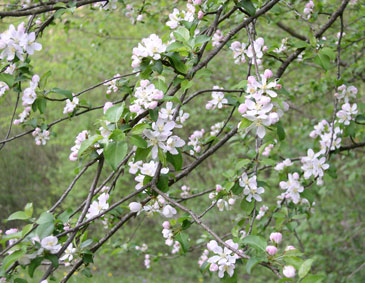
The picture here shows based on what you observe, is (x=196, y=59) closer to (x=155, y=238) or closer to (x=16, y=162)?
(x=16, y=162)

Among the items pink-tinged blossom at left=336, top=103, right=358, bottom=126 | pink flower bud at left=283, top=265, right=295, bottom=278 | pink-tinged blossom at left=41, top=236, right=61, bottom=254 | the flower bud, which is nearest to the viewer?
pink flower bud at left=283, top=265, right=295, bottom=278

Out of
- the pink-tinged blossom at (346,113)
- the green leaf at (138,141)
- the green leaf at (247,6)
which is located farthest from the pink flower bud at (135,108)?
the pink-tinged blossom at (346,113)

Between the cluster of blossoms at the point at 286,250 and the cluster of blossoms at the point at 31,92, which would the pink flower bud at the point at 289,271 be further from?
the cluster of blossoms at the point at 31,92

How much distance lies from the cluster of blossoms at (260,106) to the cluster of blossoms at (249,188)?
0.50m

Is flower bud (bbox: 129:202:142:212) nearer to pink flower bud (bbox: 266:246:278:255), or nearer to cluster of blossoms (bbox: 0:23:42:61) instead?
pink flower bud (bbox: 266:246:278:255)

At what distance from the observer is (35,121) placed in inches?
83.0

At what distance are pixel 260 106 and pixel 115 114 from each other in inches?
16.6

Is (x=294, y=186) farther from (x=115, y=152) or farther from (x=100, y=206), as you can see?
(x=115, y=152)

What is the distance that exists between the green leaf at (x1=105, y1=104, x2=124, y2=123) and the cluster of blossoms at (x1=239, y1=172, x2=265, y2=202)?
69 cm

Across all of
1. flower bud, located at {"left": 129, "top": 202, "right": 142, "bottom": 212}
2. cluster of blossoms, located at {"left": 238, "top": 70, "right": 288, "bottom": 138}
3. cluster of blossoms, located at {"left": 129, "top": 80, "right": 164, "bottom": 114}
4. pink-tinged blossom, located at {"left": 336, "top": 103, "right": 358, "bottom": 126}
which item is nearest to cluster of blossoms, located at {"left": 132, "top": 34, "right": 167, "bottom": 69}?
cluster of blossoms, located at {"left": 129, "top": 80, "right": 164, "bottom": 114}

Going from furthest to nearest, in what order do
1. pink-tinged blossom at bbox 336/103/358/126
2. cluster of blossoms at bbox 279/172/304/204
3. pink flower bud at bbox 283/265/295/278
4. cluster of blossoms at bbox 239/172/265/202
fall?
1. pink-tinged blossom at bbox 336/103/358/126
2. cluster of blossoms at bbox 279/172/304/204
3. cluster of blossoms at bbox 239/172/265/202
4. pink flower bud at bbox 283/265/295/278

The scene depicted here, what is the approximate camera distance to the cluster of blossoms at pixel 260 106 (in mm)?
1133

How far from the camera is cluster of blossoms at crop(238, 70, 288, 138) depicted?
3.72 feet

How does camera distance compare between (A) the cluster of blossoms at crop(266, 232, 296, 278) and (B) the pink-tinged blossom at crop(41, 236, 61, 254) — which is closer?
(A) the cluster of blossoms at crop(266, 232, 296, 278)
